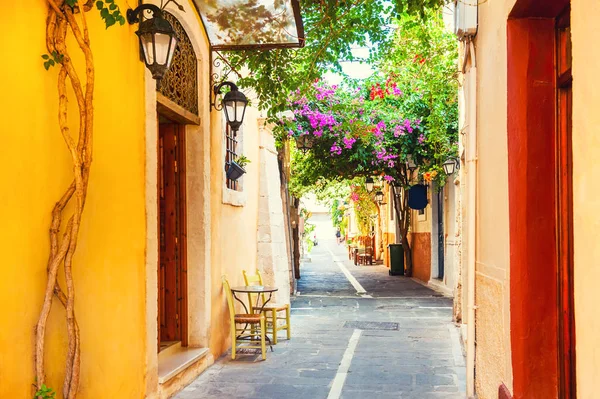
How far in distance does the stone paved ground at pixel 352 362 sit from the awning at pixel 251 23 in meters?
3.62

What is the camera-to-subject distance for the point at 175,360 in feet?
21.0

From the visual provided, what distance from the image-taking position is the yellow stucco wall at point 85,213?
3514mm

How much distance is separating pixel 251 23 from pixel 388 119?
8962mm

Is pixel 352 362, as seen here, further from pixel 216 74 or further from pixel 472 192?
pixel 216 74

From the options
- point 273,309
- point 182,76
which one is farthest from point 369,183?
point 182,76

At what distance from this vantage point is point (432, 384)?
6.34 meters

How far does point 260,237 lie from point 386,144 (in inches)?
265

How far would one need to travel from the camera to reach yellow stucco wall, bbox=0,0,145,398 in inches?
138

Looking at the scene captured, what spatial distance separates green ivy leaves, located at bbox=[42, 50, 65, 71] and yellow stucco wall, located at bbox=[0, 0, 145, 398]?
4 centimetres

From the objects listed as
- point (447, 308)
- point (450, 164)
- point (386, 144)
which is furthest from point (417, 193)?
point (447, 308)

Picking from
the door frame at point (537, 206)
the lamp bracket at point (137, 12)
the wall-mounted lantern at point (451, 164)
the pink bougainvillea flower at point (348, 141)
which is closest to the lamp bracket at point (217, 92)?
the lamp bracket at point (137, 12)

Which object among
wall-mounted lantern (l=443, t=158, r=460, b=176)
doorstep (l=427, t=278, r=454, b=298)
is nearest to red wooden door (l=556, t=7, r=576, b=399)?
wall-mounted lantern (l=443, t=158, r=460, b=176)

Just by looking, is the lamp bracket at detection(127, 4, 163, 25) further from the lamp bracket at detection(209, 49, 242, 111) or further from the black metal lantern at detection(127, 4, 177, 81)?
the lamp bracket at detection(209, 49, 242, 111)
